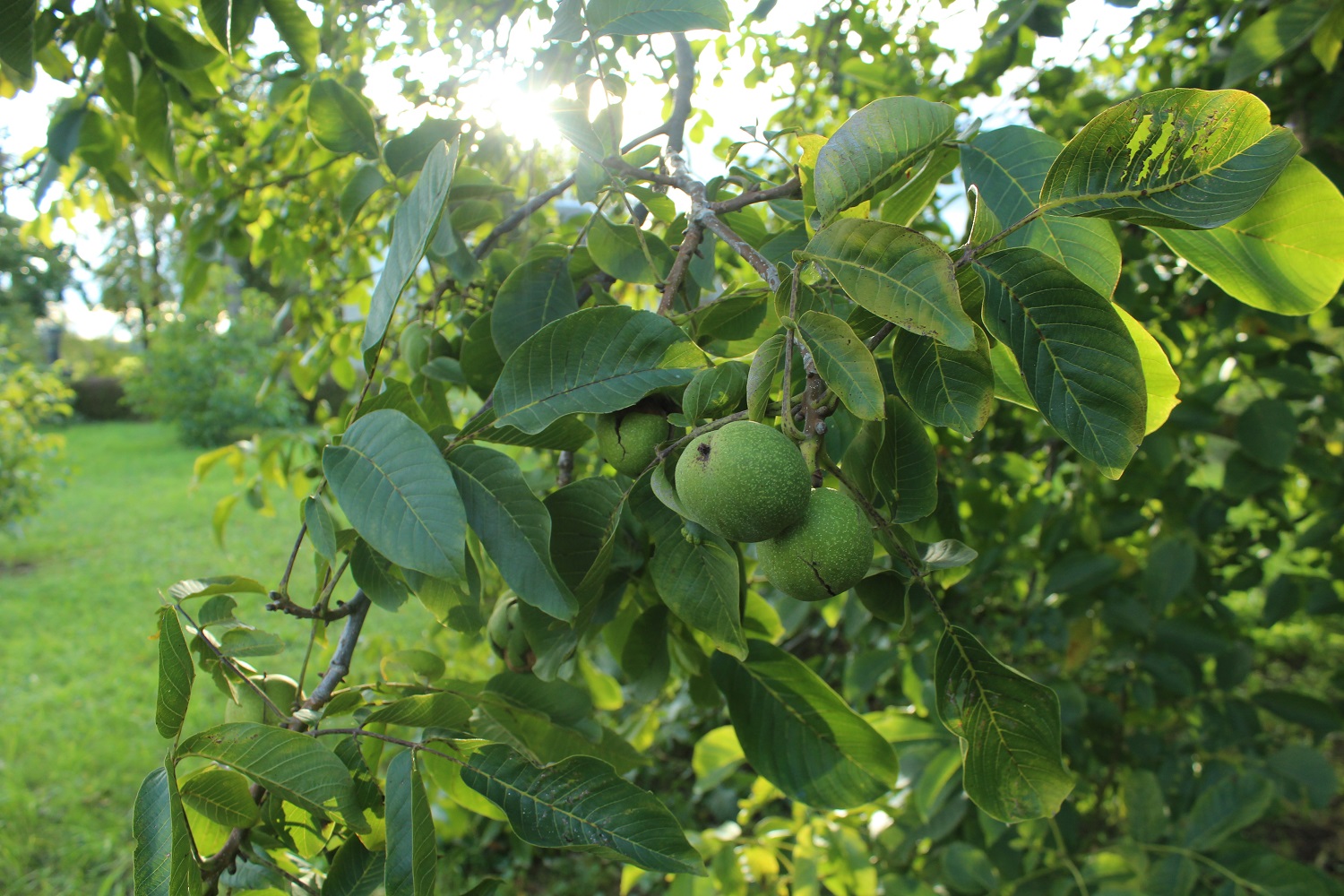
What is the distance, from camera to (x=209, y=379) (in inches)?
552

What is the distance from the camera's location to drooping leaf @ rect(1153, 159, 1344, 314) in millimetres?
823

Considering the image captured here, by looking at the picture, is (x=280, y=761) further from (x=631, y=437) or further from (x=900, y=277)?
(x=900, y=277)

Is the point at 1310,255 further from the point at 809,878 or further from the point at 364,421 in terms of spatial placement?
the point at 809,878

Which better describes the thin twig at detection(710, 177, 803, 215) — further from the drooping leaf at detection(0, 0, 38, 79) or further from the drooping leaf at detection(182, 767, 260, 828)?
the drooping leaf at detection(0, 0, 38, 79)

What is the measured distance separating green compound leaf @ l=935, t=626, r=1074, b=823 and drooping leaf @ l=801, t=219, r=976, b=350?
1.18 feet

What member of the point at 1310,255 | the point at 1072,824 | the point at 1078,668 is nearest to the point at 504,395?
the point at 1310,255

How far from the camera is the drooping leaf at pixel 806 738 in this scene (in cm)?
109

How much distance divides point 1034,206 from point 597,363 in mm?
484

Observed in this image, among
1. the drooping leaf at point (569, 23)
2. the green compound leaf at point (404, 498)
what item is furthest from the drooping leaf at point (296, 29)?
the green compound leaf at point (404, 498)

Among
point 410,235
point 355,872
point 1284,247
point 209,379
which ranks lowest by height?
point 209,379

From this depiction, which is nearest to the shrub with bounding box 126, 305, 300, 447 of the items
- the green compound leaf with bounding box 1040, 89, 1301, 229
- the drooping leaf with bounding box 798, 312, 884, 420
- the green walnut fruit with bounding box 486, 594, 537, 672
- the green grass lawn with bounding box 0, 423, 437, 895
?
the green grass lawn with bounding box 0, 423, 437, 895

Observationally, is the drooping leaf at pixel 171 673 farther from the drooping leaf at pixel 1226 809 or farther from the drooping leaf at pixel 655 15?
the drooping leaf at pixel 1226 809

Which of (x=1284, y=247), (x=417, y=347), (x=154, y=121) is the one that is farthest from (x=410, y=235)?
(x=154, y=121)

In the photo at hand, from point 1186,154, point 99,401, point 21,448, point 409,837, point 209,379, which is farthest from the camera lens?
point 99,401
